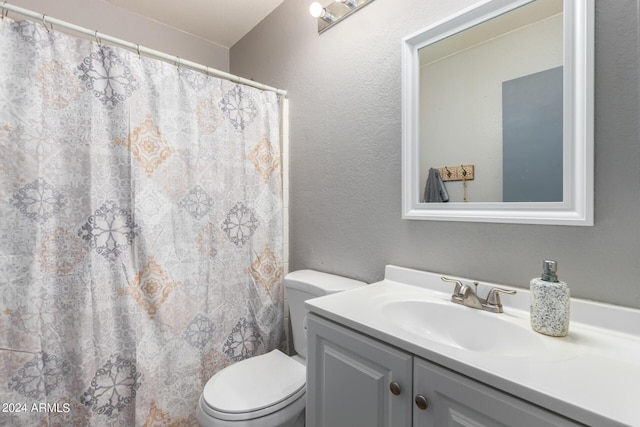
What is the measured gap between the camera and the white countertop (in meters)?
0.50

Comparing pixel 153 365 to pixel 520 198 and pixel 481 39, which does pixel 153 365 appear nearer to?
pixel 520 198

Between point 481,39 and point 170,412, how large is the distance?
6.56ft

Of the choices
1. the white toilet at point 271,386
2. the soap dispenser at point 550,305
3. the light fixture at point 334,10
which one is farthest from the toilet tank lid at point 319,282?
the light fixture at point 334,10

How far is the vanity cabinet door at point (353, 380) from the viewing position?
725 mm

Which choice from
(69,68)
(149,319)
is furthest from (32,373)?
(69,68)

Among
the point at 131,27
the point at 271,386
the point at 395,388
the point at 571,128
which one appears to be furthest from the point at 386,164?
the point at 131,27

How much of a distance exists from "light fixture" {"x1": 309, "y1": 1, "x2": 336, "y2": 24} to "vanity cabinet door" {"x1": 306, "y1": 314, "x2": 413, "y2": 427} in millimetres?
1353

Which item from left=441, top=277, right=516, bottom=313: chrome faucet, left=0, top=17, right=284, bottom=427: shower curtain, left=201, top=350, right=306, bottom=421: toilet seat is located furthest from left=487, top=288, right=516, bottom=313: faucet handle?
left=0, top=17, right=284, bottom=427: shower curtain

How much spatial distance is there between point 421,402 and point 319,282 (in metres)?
0.77

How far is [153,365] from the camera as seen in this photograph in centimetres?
132

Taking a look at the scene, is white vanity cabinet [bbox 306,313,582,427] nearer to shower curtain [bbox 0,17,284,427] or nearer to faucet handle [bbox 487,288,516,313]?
faucet handle [bbox 487,288,516,313]

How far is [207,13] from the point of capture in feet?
6.29

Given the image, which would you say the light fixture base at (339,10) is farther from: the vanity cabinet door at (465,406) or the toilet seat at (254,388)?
the toilet seat at (254,388)

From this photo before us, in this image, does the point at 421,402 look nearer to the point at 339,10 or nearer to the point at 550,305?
the point at 550,305
